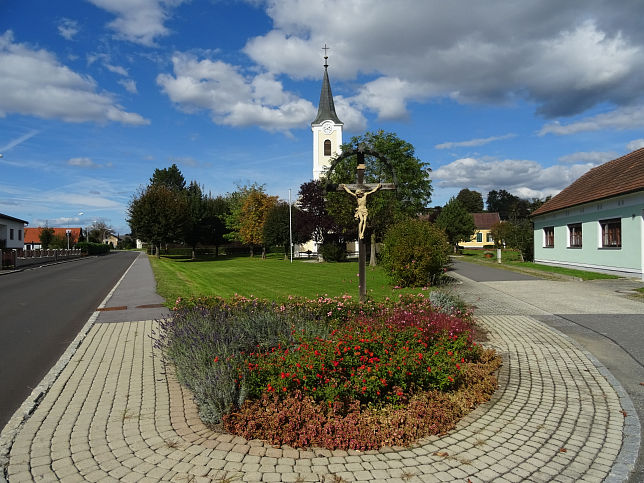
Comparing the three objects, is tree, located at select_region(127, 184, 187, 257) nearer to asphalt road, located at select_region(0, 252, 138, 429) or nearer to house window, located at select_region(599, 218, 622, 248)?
asphalt road, located at select_region(0, 252, 138, 429)

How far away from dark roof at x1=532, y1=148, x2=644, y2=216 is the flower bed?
16.3 meters

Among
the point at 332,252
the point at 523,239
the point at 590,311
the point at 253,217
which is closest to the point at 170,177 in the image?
the point at 253,217

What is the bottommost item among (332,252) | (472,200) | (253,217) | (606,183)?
(332,252)

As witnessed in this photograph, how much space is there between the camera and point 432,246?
15945 millimetres

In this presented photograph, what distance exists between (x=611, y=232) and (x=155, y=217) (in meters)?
38.6

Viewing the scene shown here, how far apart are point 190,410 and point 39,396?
200 cm

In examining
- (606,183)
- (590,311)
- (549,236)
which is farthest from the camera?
(549,236)

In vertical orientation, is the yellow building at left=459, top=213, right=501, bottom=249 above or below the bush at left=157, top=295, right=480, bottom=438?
above

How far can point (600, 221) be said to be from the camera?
805 inches

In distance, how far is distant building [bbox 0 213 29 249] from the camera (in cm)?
5601

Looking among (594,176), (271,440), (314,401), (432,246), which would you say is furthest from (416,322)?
(594,176)

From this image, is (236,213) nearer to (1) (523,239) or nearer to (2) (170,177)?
(1) (523,239)

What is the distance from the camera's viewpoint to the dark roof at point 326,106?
192 feet

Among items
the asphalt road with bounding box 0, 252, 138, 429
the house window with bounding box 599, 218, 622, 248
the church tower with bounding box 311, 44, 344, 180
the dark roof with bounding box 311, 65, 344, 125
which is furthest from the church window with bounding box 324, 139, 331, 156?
the asphalt road with bounding box 0, 252, 138, 429
